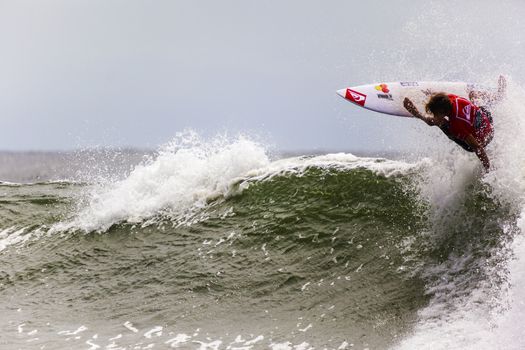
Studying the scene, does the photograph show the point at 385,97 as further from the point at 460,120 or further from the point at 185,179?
the point at 185,179

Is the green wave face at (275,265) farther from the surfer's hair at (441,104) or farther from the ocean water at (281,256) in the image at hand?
the surfer's hair at (441,104)

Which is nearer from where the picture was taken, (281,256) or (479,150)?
(479,150)

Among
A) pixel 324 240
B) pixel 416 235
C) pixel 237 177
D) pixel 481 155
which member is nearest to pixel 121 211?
pixel 237 177

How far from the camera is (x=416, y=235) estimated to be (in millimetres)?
7898

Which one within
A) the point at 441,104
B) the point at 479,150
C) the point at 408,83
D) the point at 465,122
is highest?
the point at 408,83

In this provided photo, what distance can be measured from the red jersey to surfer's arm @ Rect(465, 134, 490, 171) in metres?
0.08

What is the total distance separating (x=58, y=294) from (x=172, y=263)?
5.18 ft

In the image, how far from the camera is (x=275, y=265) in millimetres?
8125

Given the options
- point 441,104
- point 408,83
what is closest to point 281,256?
point 441,104

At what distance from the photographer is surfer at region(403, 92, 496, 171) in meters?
7.78

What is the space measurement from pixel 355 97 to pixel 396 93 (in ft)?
2.32

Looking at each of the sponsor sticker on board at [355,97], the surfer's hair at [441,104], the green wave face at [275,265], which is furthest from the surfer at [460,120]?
the sponsor sticker on board at [355,97]

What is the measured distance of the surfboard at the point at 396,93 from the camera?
9555 mm

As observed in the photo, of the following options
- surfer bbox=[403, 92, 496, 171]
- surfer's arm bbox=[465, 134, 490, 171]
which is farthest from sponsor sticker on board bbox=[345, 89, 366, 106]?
surfer's arm bbox=[465, 134, 490, 171]
